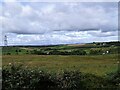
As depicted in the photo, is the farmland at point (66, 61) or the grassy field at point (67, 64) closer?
the grassy field at point (67, 64)

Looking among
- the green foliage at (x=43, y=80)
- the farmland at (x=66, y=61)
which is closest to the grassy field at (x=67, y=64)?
the farmland at (x=66, y=61)

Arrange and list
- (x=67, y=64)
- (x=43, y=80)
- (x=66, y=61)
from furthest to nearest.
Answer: (x=66, y=61), (x=67, y=64), (x=43, y=80)

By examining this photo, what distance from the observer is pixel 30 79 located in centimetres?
1507

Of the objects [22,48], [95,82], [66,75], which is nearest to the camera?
[66,75]

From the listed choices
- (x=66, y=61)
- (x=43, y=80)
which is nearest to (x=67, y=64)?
(x=66, y=61)

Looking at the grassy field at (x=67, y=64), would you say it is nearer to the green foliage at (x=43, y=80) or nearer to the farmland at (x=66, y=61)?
the farmland at (x=66, y=61)

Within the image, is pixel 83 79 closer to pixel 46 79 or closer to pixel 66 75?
pixel 66 75

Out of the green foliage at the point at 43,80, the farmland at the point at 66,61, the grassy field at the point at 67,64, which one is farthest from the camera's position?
the farmland at the point at 66,61

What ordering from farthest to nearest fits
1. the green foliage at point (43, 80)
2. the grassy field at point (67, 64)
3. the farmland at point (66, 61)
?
the farmland at point (66, 61)
the grassy field at point (67, 64)
the green foliage at point (43, 80)

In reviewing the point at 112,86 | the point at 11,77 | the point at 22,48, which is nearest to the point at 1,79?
the point at 11,77

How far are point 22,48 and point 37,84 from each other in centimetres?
6042

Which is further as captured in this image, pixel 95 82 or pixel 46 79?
pixel 95 82

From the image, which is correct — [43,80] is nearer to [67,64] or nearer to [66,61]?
[67,64]

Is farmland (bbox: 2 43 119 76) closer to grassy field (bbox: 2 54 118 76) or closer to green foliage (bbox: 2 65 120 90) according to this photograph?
grassy field (bbox: 2 54 118 76)
